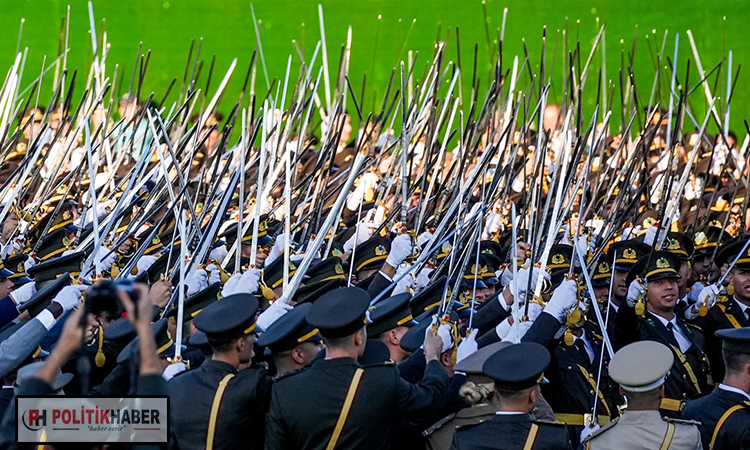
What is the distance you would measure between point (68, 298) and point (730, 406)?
299cm

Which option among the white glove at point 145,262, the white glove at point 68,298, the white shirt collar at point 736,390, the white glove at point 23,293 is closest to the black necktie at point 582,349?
the white shirt collar at point 736,390

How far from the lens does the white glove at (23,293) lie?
613 cm

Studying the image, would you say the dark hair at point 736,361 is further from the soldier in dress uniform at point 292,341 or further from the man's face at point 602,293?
the man's face at point 602,293

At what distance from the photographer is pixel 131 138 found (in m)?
10.0

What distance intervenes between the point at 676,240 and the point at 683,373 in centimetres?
158

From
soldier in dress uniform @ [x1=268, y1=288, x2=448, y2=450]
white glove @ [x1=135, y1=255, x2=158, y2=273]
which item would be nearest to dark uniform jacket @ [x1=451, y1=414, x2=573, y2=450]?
soldier in dress uniform @ [x1=268, y1=288, x2=448, y2=450]

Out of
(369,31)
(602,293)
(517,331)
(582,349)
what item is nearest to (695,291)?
(602,293)

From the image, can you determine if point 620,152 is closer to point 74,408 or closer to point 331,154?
point 331,154

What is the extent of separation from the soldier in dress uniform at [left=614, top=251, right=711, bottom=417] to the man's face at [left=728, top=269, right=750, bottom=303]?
0.51m

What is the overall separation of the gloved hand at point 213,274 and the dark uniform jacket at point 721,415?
2955mm

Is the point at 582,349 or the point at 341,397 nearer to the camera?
the point at 341,397

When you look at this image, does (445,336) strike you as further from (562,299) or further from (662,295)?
(662,295)

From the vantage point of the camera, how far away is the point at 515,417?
3.93 meters

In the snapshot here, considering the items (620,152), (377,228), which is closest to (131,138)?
(377,228)
